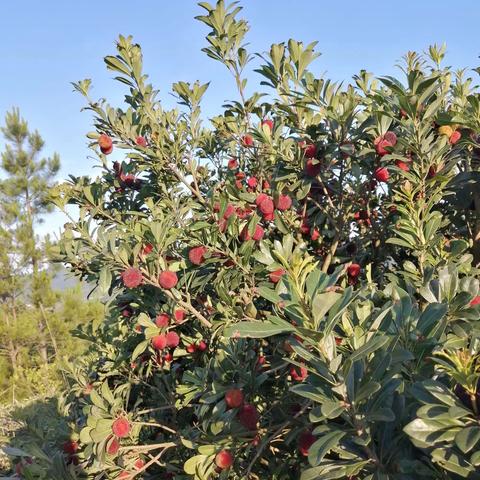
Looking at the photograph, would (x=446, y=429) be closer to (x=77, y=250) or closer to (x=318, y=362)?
(x=318, y=362)

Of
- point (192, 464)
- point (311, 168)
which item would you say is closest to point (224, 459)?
point (192, 464)

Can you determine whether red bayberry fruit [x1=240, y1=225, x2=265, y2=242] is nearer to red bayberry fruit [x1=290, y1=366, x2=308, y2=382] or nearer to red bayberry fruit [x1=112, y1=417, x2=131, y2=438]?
red bayberry fruit [x1=290, y1=366, x2=308, y2=382]

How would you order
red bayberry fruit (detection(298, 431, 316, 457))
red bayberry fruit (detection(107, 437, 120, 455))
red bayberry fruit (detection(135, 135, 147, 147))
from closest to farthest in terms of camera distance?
1. red bayberry fruit (detection(298, 431, 316, 457))
2. red bayberry fruit (detection(107, 437, 120, 455))
3. red bayberry fruit (detection(135, 135, 147, 147))

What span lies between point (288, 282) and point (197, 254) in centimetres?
88

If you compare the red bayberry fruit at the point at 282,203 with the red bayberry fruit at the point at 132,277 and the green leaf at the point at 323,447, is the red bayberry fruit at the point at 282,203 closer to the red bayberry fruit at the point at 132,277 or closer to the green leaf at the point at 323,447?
the red bayberry fruit at the point at 132,277

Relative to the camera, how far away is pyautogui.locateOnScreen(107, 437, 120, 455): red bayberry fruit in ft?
5.84

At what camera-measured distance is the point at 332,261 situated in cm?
212

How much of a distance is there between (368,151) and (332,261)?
48cm

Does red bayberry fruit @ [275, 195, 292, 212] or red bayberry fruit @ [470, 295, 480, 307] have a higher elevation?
red bayberry fruit @ [275, 195, 292, 212]

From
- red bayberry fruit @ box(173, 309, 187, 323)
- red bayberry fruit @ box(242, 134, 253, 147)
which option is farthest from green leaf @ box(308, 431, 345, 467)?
red bayberry fruit @ box(242, 134, 253, 147)

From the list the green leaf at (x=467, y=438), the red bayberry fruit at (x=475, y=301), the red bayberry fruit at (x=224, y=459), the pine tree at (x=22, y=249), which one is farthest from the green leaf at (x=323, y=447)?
A: the pine tree at (x=22, y=249)

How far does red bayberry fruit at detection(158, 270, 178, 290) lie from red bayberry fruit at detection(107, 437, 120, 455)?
1.89 ft

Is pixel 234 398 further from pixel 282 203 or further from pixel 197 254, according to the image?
pixel 282 203

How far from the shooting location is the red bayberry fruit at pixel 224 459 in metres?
1.55
